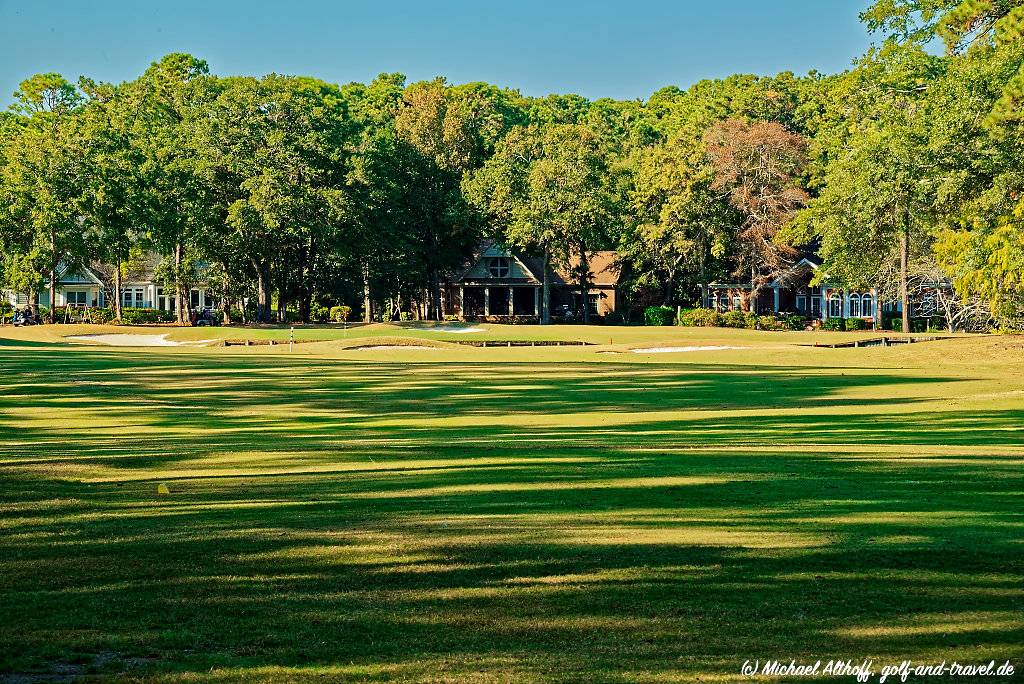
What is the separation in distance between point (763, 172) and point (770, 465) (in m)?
83.2

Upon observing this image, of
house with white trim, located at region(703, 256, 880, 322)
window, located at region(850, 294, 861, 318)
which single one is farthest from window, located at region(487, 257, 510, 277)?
window, located at region(850, 294, 861, 318)

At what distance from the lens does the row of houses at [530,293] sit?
362 ft

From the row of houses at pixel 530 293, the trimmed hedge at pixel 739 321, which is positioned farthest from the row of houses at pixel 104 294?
the trimmed hedge at pixel 739 321

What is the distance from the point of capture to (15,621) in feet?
26.2

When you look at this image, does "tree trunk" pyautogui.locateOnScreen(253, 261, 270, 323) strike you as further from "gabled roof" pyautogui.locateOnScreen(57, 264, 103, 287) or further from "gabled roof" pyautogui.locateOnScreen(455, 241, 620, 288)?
"gabled roof" pyautogui.locateOnScreen(57, 264, 103, 287)

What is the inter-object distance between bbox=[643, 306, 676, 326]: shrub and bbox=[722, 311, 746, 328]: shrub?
30.5ft

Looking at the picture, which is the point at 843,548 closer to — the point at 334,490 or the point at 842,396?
the point at 334,490

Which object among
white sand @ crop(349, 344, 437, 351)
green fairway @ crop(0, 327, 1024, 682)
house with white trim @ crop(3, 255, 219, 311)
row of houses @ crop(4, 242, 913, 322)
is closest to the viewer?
green fairway @ crop(0, 327, 1024, 682)

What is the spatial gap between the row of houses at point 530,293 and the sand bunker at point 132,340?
27968 mm

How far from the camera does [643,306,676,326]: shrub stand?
10044 cm

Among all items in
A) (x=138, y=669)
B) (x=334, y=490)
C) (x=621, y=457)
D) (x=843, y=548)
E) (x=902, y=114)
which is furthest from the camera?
(x=902, y=114)

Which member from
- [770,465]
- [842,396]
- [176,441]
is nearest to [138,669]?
[770,465]

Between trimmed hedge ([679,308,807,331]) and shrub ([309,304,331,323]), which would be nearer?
trimmed hedge ([679,308,807,331])

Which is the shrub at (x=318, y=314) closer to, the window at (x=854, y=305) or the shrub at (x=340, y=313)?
the shrub at (x=340, y=313)
